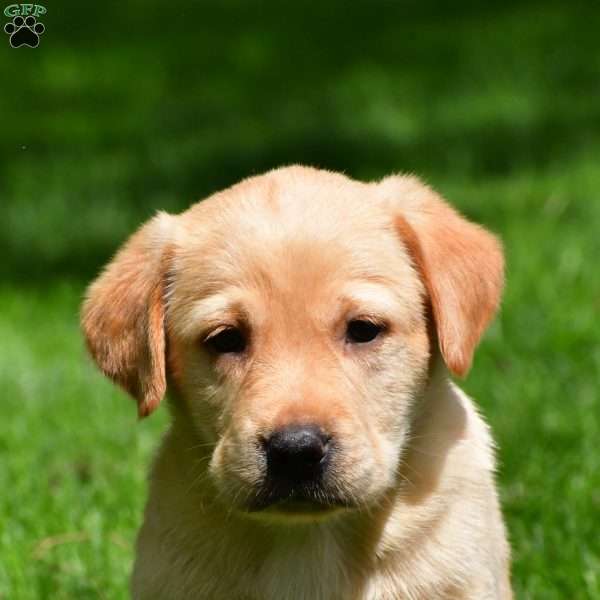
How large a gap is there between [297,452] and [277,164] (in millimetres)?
9491

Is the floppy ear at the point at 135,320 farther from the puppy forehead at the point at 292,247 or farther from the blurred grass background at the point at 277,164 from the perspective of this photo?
the blurred grass background at the point at 277,164

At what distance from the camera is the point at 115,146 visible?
15891 millimetres

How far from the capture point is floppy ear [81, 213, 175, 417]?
5.30m

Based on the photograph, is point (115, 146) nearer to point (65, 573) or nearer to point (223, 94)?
point (223, 94)

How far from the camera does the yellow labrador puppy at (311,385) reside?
486cm

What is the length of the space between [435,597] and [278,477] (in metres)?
0.78

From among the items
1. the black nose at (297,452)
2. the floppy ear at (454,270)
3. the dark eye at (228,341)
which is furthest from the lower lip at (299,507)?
the floppy ear at (454,270)

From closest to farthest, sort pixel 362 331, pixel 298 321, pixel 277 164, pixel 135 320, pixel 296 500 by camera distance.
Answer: pixel 296 500 < pixel 298 321 < pixel 362 331 < pixel 135 320 < pixel 277 164

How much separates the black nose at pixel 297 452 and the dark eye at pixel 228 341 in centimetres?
55

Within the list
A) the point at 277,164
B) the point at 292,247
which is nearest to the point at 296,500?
the point at 292,247

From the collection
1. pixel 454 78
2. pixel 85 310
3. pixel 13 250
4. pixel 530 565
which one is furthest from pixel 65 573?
pixel 454 78

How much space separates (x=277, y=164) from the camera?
14.0 metres

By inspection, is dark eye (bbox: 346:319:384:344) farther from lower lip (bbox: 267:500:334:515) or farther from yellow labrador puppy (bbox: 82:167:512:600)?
A: lower lip (bbox: 267:500:334:515)

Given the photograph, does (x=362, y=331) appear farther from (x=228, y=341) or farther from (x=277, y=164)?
(x=277, y=164)
